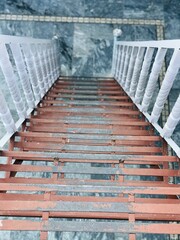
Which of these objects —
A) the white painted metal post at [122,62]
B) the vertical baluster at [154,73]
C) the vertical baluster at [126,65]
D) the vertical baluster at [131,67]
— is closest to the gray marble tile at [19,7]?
the white painted metal post at [122,62]

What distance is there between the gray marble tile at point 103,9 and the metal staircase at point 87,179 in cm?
150

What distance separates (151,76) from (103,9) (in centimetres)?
223

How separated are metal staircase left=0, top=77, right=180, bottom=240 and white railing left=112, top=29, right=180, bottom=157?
10 centimetres

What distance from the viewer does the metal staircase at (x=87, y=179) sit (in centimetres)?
93

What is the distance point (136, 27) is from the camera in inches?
145

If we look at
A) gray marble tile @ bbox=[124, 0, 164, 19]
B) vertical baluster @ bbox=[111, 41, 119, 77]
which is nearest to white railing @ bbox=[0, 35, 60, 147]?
vertical baluster @ bbox=[111, 41, 119, 77]

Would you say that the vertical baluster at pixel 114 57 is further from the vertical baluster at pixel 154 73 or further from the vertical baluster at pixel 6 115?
the vertical baluster at pixel 6 115

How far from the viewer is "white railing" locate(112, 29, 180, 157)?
1390 mm

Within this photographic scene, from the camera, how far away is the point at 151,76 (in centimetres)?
173

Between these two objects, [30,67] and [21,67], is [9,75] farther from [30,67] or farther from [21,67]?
[30,67]

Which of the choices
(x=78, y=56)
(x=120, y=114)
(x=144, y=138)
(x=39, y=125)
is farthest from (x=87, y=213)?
(x=78, y=56)

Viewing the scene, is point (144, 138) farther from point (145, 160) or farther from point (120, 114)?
point (120, 114)

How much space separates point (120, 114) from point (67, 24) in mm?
1781

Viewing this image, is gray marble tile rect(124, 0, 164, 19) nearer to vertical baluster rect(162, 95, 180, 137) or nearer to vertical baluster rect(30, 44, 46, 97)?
vertical baluster rect(30, 44, 46, 97)
